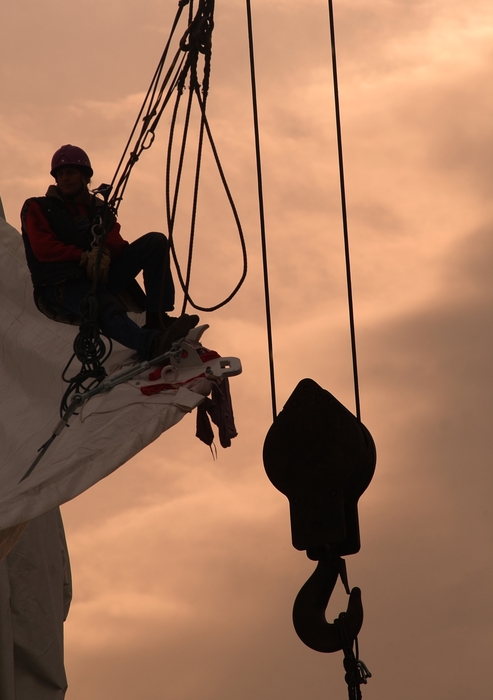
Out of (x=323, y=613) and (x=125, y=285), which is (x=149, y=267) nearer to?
(x=125, y=285)

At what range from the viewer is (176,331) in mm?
8672

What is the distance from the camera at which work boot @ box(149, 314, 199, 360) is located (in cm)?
865

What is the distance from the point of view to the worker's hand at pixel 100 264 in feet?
28.9

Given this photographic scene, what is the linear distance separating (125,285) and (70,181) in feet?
2.41

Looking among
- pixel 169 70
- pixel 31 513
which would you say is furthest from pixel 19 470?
A: pixel 169 70

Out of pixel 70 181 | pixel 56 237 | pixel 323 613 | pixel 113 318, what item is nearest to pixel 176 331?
pixel 113 318

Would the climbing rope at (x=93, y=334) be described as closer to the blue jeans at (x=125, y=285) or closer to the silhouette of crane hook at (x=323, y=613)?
the blue jeans at (x=125, y=285)

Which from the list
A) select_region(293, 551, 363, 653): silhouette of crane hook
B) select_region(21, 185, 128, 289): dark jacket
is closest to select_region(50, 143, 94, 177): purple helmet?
select_region(21, 185, 128, 289): dark jacket

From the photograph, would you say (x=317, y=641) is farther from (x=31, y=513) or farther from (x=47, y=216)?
(x=47, y=216)

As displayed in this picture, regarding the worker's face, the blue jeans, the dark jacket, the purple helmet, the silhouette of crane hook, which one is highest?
the purple helmet

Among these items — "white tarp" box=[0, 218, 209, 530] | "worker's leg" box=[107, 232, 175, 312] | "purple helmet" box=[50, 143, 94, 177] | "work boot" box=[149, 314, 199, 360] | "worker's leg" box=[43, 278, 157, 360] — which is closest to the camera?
"white tarp" box=[0, 218, 209, 530]

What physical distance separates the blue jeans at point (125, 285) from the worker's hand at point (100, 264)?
0.22ft

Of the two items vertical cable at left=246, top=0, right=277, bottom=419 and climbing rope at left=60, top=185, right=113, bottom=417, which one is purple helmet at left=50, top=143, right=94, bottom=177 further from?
vertical cable at left=246, top=0, right=277, bottom=419

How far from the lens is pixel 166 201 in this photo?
8508 millimetres
